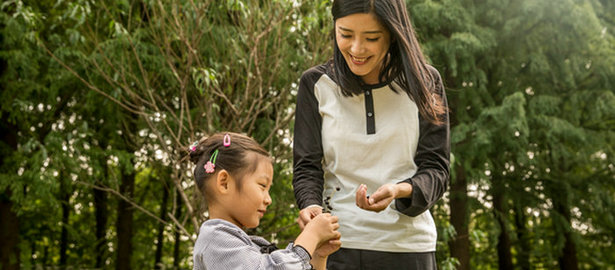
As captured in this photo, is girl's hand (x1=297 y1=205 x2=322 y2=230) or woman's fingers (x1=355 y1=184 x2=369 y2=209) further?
girl's hand (x1=297 y1=205 x2=322 y2=230)

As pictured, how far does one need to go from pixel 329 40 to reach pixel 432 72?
10.9 ft

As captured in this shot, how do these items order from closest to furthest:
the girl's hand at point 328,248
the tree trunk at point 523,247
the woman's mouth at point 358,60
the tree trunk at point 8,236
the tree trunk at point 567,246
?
the girl's hand at point 328,248
the woman's mouth at point 358,60
the tree trunk at point 8,236
the tree trunk at point 567,246
the tree trunk at point 523,247

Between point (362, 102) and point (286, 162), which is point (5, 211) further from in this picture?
Result: point (362, 102)

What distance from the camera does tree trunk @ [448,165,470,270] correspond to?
814 centimetres

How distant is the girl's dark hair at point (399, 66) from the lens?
70.9 inches

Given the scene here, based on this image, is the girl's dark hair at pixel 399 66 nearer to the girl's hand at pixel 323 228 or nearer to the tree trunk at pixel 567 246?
the girl's hand at pixel 323 228

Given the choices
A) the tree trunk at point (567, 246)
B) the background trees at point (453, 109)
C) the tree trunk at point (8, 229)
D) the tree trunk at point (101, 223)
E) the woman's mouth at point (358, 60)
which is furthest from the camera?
the tree trunk at point (101, 223)

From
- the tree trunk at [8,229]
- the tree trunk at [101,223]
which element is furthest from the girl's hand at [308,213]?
the tree trunk at [101,223]

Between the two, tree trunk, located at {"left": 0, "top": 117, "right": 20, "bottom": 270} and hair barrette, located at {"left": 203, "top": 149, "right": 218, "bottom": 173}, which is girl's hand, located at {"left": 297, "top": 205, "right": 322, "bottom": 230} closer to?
hair barrette, located at {"left": 203, "top": 149, "right": 218, "bottom": 173}

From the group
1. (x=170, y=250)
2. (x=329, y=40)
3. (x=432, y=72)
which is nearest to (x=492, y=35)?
(x=329, y=40)

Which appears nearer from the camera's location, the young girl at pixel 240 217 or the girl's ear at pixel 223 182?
the young girl at pixel 240 217

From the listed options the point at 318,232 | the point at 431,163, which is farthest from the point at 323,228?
the point at 431,163

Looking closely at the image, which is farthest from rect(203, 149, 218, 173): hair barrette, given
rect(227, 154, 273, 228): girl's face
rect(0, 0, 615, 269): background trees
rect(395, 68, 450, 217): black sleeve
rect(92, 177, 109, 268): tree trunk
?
rect(92, 177, 109, 268): tree trunk

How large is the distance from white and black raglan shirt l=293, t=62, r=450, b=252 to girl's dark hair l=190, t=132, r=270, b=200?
15 centimetres
